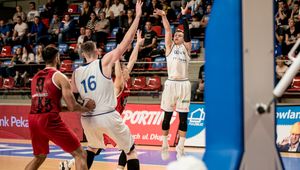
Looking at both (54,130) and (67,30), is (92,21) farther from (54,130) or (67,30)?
(54,130)

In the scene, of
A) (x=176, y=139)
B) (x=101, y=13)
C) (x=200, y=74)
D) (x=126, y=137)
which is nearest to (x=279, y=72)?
(x=200, y=74)

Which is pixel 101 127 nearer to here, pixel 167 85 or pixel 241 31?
pixel 241 31

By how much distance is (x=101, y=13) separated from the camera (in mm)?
17609

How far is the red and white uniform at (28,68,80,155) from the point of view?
20.9 feet

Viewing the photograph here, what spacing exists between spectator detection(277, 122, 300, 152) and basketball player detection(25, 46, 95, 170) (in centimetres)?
651


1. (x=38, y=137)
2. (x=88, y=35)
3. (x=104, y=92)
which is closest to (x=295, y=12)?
(x=88, y=35)

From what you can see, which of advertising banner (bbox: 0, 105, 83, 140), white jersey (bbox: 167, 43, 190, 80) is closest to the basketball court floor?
advertising banner (bbox: 0, 105, 83, 140)

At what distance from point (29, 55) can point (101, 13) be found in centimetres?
317

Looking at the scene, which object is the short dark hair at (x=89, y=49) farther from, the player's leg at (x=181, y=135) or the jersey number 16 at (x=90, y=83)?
the player's leg at (x=181, y=135)

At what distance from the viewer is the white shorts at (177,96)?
9977 millimetres

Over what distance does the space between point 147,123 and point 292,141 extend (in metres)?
3.91

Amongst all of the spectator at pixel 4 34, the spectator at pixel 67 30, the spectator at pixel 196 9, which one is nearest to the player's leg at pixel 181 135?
the spectator at pixel 196 9

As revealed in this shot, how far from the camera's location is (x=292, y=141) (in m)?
11.5

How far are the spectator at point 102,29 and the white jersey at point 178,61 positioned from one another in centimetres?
731
